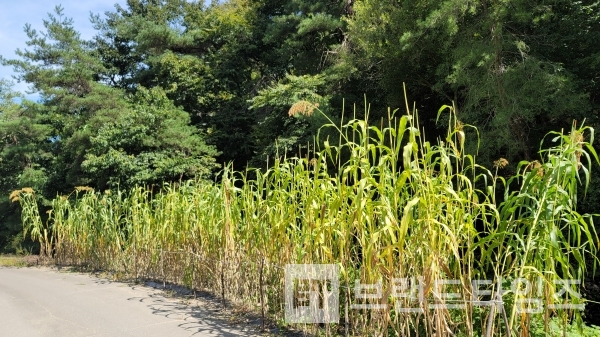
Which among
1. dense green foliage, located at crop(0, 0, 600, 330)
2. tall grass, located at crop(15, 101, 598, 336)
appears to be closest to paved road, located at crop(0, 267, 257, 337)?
tall grass, located at crop(15, 101, 598, 336)

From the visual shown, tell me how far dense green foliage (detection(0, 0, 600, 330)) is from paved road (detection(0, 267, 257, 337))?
182 centimetres

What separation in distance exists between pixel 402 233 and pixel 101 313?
124 inches

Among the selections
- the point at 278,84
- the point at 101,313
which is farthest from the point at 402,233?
the point at 278,84

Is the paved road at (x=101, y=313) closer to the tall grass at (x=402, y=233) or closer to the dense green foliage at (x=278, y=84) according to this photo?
the tall grass at (x=402, y=233)

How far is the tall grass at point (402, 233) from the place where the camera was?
1.92 metres

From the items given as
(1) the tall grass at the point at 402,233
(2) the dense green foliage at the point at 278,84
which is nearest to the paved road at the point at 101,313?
(1) the tall grass at the point at 402,233

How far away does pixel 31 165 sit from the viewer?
46.8 feet

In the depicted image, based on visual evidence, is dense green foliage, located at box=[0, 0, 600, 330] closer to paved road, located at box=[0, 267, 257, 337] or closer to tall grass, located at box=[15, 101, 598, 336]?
tall grass, located at box=[15, 101, 598, 336]

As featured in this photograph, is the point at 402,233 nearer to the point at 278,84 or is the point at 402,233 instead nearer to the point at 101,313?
the point at 101,313

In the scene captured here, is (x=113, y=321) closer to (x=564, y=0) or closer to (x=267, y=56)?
(x=564, y=0)

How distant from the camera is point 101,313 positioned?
13.1 feet

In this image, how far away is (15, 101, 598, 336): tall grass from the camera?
1.92 metres

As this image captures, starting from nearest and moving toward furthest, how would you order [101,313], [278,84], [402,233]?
1. [402,233]
2. [101,313]
3. [278,84]

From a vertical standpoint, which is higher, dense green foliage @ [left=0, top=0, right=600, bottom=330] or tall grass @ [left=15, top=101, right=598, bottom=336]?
dense green foliage @ [left=0, top=0, right=600, bottom=330]
